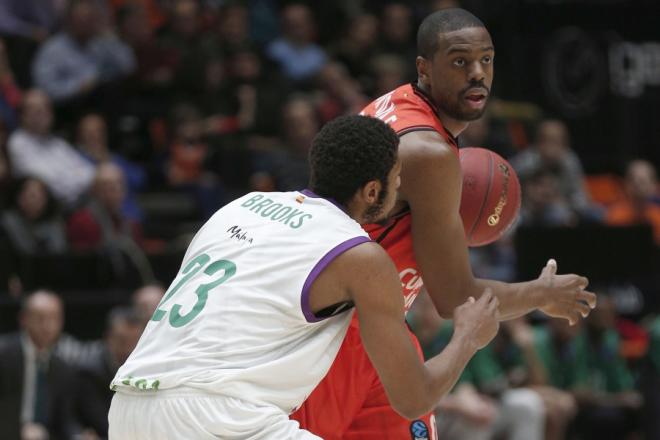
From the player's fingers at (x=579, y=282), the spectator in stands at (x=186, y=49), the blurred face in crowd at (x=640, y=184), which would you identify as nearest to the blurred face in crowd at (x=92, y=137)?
the spectator in stands at (x=186, y=49)

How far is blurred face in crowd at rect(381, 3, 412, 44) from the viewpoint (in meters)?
12.8

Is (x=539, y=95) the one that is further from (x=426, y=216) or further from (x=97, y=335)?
(x=426, y=216)

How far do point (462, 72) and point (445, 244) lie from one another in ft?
2.24

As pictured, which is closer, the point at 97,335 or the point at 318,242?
the point at 318,242

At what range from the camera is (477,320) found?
408cm

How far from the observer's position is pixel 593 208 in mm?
11883

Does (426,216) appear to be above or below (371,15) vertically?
above

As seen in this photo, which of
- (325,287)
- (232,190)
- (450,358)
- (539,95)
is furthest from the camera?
(539,95)

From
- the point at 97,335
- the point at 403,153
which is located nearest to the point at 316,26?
the point at 97,335

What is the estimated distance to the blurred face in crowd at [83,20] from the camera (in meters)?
10.9

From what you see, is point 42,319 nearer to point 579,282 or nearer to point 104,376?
point 104,376

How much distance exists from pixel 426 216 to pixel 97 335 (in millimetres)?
5144

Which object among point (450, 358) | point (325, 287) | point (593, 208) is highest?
point (325, 287)

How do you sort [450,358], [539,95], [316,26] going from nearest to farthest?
→ 1. [450,358]
2. [316,26]
3. [539,95]
